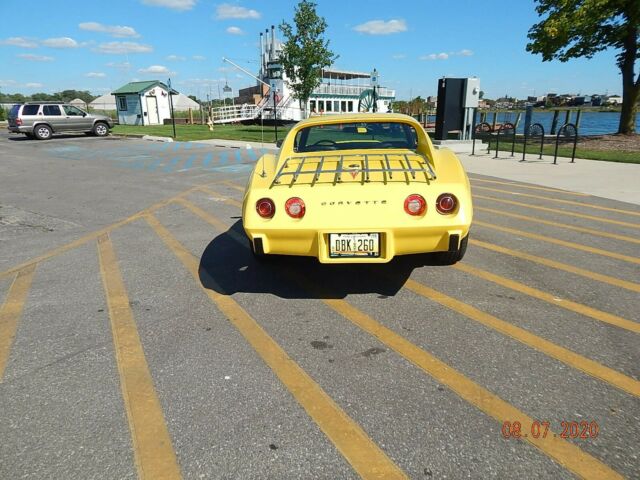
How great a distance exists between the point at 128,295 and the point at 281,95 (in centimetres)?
3893

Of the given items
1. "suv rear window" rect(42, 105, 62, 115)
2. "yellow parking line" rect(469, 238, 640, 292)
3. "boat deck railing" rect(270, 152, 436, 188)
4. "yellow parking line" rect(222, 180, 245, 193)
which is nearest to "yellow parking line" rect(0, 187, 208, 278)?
"yellow parking line" rect(222, 180, 245, 193)

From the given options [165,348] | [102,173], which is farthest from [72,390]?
[102,173]

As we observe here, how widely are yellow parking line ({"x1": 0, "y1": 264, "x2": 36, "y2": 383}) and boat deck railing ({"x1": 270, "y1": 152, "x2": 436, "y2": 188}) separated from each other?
7.25 ft

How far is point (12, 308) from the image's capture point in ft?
11.6

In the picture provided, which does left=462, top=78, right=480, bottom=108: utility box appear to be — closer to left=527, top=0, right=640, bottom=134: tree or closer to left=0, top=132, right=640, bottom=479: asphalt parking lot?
left=527, top=0, right=640, bottom=134: tree

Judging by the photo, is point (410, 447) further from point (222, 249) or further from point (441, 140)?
point (441, 140)

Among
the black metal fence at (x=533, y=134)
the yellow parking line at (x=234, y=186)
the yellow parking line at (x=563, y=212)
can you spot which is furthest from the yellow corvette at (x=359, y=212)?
the black metal fence at (x=533, y=134)

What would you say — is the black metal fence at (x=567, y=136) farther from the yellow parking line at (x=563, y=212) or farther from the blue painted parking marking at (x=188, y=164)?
the blue painted parking marking at (x=188, y=164)

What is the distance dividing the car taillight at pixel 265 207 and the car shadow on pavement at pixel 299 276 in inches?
30.8

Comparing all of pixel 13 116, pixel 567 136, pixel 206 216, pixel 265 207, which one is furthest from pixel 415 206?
pixel 13 116

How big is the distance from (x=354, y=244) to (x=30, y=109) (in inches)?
929

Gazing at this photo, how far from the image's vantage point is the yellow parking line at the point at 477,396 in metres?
1.90

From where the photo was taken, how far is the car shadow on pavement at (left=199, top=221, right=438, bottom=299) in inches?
148

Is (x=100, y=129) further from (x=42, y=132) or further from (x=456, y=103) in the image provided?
(x=456, y=103)
